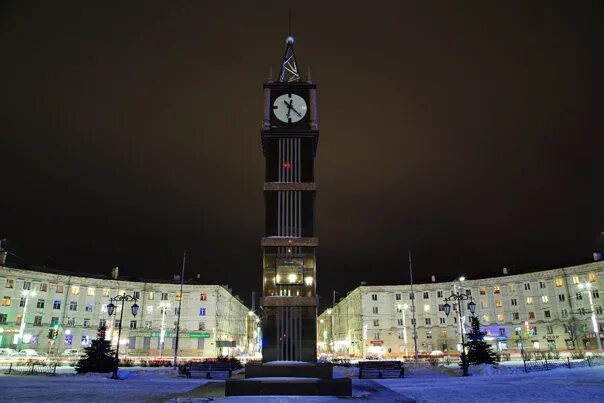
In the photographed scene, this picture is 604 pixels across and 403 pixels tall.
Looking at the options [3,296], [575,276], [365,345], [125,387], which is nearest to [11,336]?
[3,296]

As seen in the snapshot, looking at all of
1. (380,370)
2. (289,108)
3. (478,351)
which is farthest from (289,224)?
(478,351)

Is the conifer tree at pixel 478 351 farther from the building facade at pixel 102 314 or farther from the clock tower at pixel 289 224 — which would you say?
the building facade at pixel 102 314

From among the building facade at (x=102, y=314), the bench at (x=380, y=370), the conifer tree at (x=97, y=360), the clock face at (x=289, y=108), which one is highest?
the clock face at (x=289, y=108)

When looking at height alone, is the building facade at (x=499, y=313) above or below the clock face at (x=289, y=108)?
below

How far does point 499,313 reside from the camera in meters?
94.2

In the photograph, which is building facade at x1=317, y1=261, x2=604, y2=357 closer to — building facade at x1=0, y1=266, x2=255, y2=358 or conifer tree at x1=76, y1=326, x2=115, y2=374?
building facade at x1=0, y1=266, x2=255, y2=358

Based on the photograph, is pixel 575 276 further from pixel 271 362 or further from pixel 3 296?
pixel 3 296

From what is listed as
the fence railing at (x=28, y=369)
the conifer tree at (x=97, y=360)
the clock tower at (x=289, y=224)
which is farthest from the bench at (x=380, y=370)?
the fence railing at (x=28, y=369)

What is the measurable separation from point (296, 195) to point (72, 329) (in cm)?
7256

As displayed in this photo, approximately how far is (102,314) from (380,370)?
67.4 m

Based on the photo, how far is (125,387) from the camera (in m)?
27.1

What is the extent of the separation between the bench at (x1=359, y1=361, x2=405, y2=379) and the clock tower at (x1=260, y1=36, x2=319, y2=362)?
13547mm

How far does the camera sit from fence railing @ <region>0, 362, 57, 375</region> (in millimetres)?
36119

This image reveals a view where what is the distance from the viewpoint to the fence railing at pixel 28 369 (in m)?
36.1
